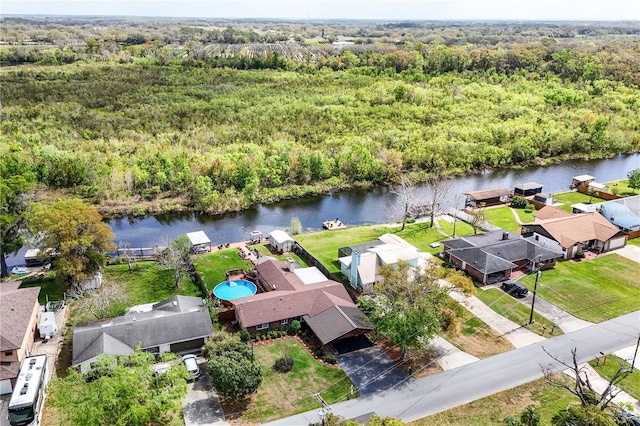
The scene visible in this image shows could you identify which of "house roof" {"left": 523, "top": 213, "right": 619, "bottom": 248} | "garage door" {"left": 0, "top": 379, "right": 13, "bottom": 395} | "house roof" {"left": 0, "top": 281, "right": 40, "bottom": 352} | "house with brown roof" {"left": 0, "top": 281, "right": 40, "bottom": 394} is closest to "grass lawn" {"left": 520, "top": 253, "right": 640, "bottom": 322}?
"house roof" {"left": 523, "top": 213, "right": 619, "bottom": 248}

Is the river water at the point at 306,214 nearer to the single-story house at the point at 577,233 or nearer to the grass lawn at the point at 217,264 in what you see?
the grass lawn at the point at 217,264

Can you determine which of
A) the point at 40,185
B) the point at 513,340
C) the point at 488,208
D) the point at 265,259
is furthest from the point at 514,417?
the point at 40,185

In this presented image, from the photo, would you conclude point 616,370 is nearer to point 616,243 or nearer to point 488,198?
point 616,243

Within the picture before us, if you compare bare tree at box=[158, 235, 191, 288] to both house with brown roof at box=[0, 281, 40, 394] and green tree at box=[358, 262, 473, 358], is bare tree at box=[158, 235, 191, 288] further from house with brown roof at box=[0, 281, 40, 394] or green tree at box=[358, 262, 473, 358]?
green tree at box=[358, 262, 473, 358]

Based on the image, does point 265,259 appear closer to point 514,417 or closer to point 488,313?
point 488,313

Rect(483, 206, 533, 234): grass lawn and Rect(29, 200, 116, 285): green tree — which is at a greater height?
Rect(29, 200, 116, 285): green tree

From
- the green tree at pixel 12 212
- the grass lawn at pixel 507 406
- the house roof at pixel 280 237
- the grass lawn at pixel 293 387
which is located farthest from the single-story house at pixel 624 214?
the green tree at pixel 12 212

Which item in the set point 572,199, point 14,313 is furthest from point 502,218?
point 14,313
